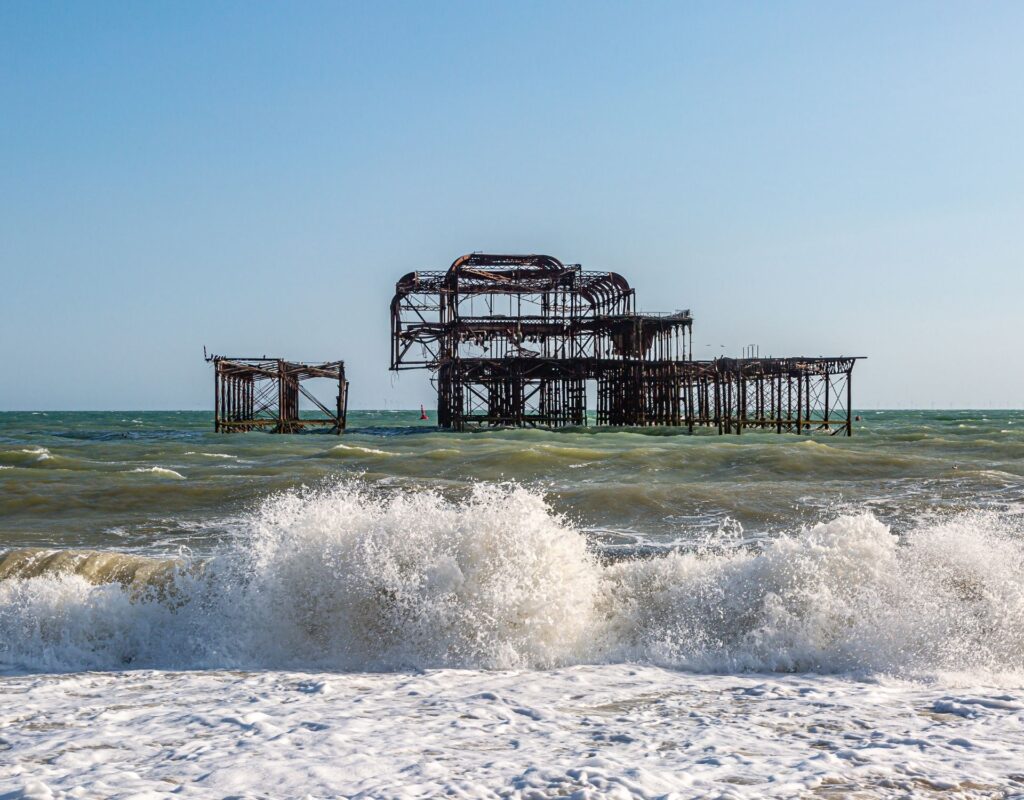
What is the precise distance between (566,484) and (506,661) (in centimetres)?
1219

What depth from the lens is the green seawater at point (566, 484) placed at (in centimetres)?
1402

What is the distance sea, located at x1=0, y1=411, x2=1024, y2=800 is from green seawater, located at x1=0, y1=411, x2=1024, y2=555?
0.77 meters

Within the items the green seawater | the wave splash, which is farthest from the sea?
the green seawater

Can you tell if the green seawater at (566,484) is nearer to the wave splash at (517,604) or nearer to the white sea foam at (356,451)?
the white sea foam at (356,451)

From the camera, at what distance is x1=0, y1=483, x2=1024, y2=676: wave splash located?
747cm

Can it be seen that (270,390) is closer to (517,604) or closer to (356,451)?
(356,451)

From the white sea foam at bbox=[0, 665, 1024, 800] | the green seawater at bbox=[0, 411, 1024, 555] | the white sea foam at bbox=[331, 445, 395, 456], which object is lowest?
the white sea foam at bbox=[0, 665, 1024, 800]

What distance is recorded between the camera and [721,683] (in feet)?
22.2

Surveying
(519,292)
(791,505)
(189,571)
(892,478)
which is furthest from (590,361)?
(189,571)

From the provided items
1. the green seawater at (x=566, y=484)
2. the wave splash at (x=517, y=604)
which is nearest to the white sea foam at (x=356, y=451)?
the green seawater at (x=566, y=484)

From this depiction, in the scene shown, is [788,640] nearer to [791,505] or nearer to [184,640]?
[184,640]

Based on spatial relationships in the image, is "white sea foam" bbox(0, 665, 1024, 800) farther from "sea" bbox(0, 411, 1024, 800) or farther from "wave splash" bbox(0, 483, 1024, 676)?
"wave splash" bbox(0, 483, 1024, 676)

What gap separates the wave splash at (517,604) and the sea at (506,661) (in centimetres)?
2

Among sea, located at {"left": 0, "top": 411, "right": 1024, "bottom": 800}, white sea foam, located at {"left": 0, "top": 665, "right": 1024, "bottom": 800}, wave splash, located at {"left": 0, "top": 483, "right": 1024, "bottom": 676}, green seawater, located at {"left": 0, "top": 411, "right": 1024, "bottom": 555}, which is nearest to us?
white sea foam, located at {"left": 0, "top": 665, "right": 1024, "bottom": 800}
